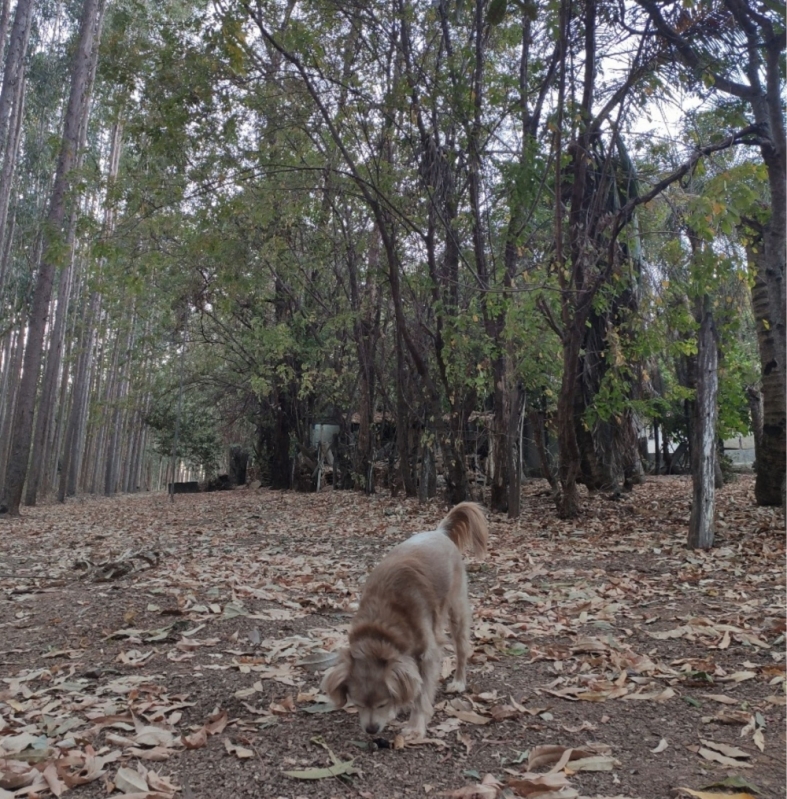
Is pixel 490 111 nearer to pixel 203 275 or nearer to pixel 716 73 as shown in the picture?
pixel 716 73

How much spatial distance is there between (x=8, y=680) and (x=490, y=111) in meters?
9.24

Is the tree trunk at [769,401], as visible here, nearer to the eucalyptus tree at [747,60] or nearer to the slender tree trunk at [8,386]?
the eucalyptus tree at [747,60]

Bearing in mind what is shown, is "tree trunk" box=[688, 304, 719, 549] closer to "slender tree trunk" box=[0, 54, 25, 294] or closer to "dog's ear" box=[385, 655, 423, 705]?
"dog's ear" box=[385, 655, 423, 705]

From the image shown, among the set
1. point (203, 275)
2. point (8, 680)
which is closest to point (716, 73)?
point (8, 680)

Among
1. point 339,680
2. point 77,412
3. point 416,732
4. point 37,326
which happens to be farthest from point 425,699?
point 77,412

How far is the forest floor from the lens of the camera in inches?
118

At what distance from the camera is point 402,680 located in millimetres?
3219

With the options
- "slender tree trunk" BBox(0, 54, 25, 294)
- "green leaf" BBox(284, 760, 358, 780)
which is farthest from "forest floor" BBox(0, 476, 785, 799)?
"slender tree trunk" BBox(0, 54, 25, 294)

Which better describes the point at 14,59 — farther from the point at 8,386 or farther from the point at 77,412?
the point at 8,386

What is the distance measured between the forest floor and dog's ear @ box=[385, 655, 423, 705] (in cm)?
28

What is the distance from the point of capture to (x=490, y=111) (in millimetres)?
10289

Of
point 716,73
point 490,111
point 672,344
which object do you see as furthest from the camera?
point 672,344

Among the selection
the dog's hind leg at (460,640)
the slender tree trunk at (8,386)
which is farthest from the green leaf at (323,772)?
the slender tree trunk at (8,386)

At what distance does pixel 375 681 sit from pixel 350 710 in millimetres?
665
